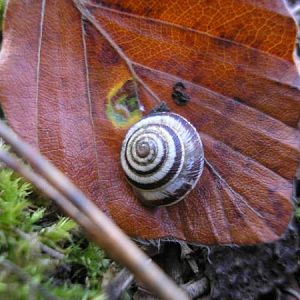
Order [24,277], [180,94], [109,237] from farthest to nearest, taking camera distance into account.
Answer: [180,94] → [24,277] → [109,237]

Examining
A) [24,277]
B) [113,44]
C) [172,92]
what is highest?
[113,44]

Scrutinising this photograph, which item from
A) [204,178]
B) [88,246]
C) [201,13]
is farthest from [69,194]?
[201,13]

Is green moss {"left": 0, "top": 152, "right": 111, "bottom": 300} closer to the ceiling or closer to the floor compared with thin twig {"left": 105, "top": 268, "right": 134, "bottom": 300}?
closer to the ceiling

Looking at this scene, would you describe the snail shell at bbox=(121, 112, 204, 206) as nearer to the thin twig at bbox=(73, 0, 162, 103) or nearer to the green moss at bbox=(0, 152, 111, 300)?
the thin twig at bbox=(73, 0, 162, 103)

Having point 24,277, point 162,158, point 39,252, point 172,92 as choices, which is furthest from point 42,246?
point 172,92

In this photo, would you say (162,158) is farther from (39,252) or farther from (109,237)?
(109,237)

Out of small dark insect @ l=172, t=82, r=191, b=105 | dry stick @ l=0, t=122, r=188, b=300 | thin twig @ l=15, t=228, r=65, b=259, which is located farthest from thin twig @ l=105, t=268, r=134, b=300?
small dark insect @ l=172, t=82, r=191, b=105

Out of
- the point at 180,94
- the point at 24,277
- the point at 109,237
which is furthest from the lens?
the point at 180,94

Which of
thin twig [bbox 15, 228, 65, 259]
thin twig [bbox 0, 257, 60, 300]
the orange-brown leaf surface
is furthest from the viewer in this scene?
the orange-brown leaf surface

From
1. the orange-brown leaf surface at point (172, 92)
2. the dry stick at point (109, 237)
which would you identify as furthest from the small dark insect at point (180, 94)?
the dry stick at point (109, 237)
